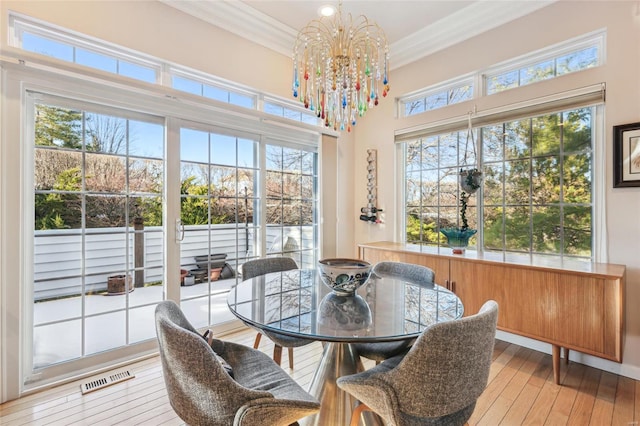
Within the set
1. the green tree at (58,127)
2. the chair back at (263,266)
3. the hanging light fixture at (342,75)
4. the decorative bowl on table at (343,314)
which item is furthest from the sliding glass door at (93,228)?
the decorative bowl on table at (343,314)

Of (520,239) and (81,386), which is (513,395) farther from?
(81,386)

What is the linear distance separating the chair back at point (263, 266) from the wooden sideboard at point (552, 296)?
1471 millimetres

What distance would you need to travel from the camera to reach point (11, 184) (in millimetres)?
1945

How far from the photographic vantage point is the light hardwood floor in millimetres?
1784

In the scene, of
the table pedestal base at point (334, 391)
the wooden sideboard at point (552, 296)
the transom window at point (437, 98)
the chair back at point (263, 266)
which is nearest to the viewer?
the table pedestal base at point (334, 391)

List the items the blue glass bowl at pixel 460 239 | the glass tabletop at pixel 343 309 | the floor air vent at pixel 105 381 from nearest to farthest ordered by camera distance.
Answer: the glass tabletop at pixel 343 309
the floor air vent at pixel 105 381
the blue glass bowl at pixel 460 239

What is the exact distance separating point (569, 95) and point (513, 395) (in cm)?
237

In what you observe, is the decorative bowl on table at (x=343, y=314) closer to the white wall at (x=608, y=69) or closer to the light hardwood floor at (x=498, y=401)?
the light hardwood floor at (x=498, y=401)

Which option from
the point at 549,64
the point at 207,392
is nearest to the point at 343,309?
the point at 207,392

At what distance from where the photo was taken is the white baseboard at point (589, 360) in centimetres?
220

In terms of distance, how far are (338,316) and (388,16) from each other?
3.03m

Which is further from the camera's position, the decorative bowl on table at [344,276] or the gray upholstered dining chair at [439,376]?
the decorative bowl on table at [344,276]

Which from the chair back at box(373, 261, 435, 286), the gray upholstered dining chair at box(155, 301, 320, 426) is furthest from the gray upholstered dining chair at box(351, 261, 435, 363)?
the gray upholstered dining chair at box(155, 301, 320, 426)

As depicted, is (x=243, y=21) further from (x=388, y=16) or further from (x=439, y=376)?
(x=439, y=376)
